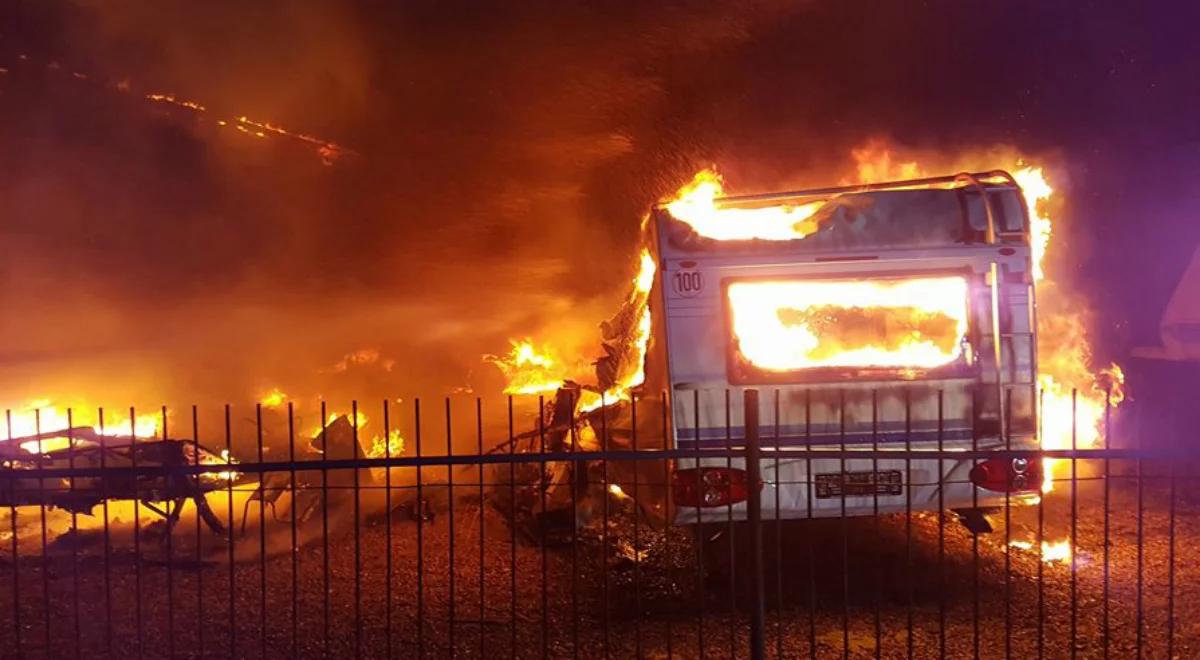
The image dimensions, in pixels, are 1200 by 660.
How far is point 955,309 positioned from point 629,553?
319 centimetres

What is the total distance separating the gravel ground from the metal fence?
0.08 feet

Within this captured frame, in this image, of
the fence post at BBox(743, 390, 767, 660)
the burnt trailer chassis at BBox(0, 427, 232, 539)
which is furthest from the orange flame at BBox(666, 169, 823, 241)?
the burnt trailer chassis at BBox(0, 427, 232, 539)

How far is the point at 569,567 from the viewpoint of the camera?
691 centimetres

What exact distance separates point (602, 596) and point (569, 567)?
3.27 ft

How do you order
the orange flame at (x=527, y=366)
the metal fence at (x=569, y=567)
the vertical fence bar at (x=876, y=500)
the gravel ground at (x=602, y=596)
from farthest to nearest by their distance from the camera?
the orange flame at (x=527, y=366) < the gravel ground at (x=602, y=596) < the metal fence at (x=569, y=567) < the vertical fence bar at (x=876, y=500)

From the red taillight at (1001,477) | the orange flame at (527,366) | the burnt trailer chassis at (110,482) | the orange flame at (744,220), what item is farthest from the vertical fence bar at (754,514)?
the orange flame at (527,366)

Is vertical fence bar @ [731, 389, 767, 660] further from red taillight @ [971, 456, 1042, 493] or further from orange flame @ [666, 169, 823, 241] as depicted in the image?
red taillight @ [971, 456, 1042, 493]

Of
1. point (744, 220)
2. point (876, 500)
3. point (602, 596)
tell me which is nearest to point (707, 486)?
point (602, 596)

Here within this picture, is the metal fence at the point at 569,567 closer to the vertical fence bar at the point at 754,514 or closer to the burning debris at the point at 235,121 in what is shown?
the vertical fence bar at the point at 754,514

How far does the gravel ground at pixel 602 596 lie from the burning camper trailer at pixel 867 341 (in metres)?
0.58

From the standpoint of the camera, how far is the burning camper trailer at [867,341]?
228 inches

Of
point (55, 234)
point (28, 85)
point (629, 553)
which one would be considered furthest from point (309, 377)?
point (629, 553)

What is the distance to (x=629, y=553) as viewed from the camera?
22.8 feet

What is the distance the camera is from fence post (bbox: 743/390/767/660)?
381cm
